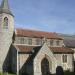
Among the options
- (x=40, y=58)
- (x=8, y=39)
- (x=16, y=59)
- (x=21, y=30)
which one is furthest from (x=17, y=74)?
(x=21, y=30)

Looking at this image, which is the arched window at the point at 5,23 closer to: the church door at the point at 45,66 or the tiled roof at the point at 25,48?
the tiled roof at the point at 25,48

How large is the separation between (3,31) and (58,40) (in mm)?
15024

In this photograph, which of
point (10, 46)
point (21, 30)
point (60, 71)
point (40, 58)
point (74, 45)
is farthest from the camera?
point (74, 45)

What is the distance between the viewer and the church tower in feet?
154

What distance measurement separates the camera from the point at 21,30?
168ft

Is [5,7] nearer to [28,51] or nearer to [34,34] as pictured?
[34,34]

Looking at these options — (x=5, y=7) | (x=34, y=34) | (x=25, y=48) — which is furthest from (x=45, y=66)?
(x=5, y=7)

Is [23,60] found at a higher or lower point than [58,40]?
lower

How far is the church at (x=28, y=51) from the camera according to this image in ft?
140

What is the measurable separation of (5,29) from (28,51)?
8.87 metres

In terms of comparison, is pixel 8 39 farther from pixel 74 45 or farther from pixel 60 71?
pixel 60 71

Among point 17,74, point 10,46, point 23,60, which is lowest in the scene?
point 17,74

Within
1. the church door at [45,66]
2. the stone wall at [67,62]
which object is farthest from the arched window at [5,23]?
the stone wall at [67,62]

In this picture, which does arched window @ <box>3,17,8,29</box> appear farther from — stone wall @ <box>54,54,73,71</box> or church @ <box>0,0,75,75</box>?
stone wall @ <box>54,54,73,71</box>
